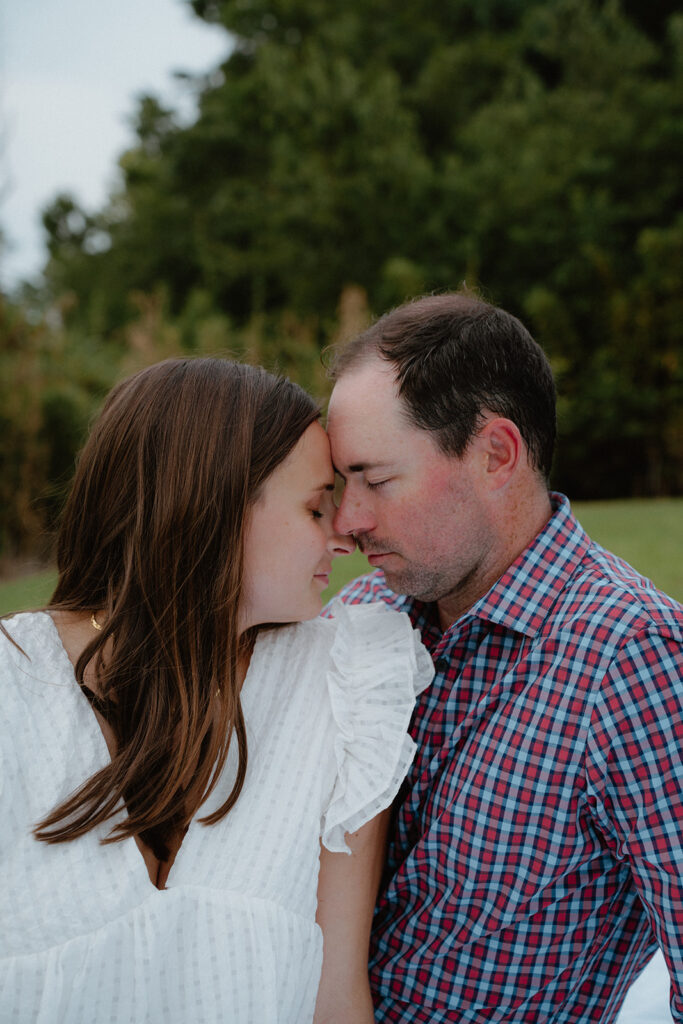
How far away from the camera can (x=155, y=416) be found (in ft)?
5.46

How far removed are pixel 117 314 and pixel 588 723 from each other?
18.0m

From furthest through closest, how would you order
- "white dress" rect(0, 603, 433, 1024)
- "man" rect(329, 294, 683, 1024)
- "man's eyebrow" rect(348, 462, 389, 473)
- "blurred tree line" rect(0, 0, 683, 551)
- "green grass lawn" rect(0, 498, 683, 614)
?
"blurred tree line" rect(0, 0, 683, 551) < "green grass lawn" rect(0, 498, 683, 614) < "man's eyebrow" rect(348, 462, 389, 473) < "man" rect(329, 294, 683, 1024) < "white dress" rect(0, 603, 433, 1024)

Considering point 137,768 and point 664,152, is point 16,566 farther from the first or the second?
point 664,152

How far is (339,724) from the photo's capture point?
65.2 inches

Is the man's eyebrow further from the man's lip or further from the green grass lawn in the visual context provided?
the green grass lawn

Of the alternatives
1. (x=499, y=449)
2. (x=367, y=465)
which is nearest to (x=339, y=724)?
(x=367, y=465)

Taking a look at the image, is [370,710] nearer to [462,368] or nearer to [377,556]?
[377,556]

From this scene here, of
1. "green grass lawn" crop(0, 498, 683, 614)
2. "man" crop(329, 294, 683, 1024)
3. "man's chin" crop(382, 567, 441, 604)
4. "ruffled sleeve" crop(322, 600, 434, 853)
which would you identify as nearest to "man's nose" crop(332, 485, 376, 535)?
"man" crop(329, 294, 683, 1024)

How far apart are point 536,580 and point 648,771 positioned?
0.42 meters

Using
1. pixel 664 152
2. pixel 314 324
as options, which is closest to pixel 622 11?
pixel 664 152

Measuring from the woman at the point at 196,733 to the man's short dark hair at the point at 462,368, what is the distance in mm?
227

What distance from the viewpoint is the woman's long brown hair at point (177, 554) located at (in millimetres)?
1606

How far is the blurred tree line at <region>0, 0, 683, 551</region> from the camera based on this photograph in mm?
12492

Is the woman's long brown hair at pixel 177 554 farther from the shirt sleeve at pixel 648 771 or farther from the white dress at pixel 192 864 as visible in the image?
the shirt sleeve at pixel 648 771
